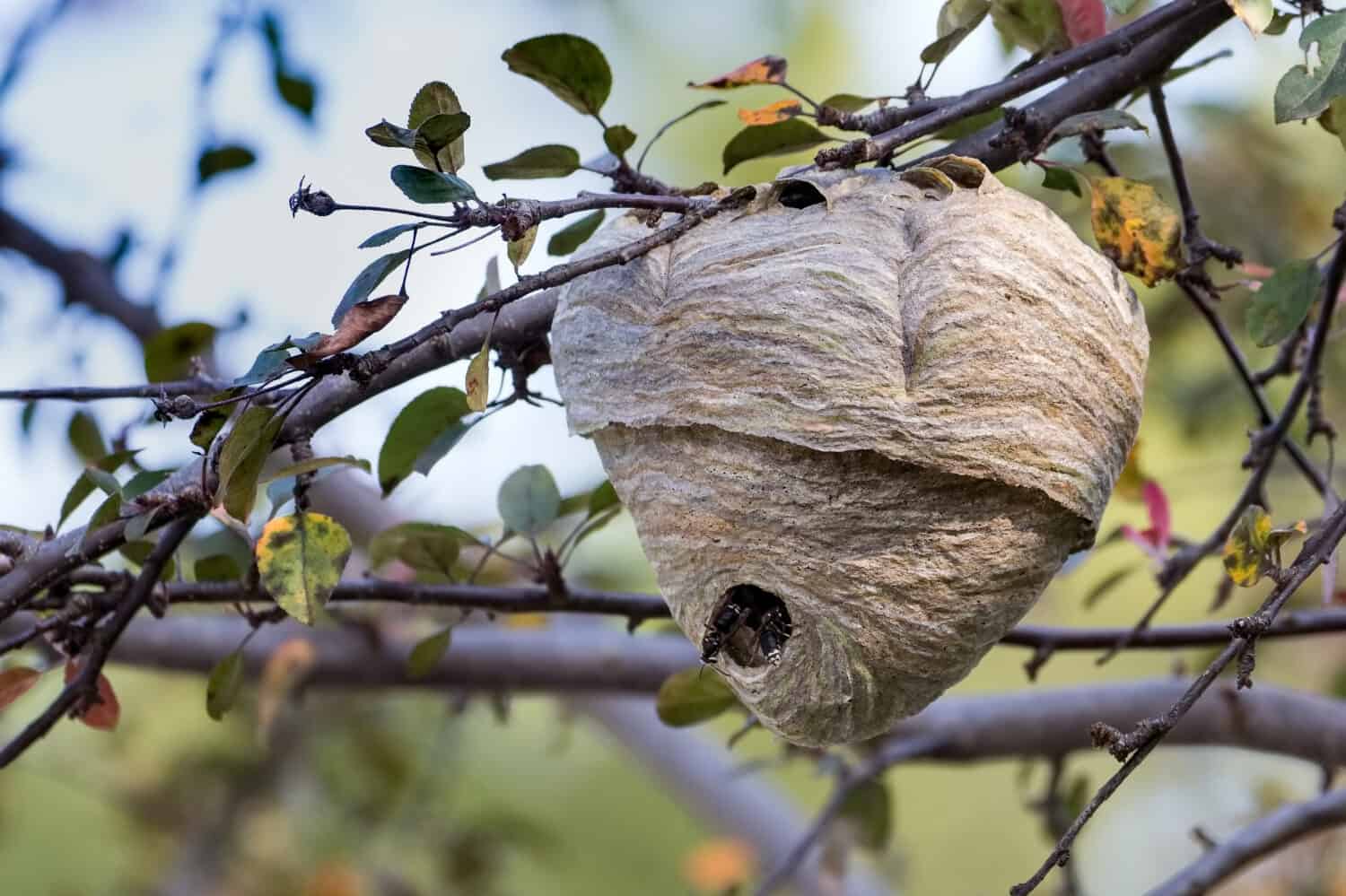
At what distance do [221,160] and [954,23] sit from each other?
1.13 metres

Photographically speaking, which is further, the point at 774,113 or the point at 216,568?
the point at 216,568

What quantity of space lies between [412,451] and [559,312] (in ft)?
0.87

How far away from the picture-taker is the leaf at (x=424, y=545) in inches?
58.3

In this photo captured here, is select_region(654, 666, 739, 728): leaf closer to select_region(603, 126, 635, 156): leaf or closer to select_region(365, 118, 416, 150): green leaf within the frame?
select_region(603, 126, 635, 156): leaf

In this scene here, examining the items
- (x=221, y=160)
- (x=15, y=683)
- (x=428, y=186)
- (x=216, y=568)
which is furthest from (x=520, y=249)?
(x=221, y=160)

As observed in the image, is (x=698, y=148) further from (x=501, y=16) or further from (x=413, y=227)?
(x=413, y=227)

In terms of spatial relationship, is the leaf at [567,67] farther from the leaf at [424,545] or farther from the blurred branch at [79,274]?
the blurred branch at [79,274]

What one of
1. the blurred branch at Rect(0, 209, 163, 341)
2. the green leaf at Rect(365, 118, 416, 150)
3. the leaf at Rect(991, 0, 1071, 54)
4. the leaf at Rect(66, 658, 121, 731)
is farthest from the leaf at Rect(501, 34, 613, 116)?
the blurred branch at Rect(0, 209, 163, 341)

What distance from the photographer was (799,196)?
119cm

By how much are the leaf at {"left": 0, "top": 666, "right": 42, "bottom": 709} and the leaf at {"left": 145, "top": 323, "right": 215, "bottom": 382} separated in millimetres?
330

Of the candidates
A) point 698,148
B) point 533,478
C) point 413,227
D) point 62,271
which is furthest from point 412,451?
point 698,148

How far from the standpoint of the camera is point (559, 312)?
1190 mm

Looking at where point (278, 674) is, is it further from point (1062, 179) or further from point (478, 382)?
point (1062, 179)

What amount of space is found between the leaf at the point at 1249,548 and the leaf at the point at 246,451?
2.39 feet
